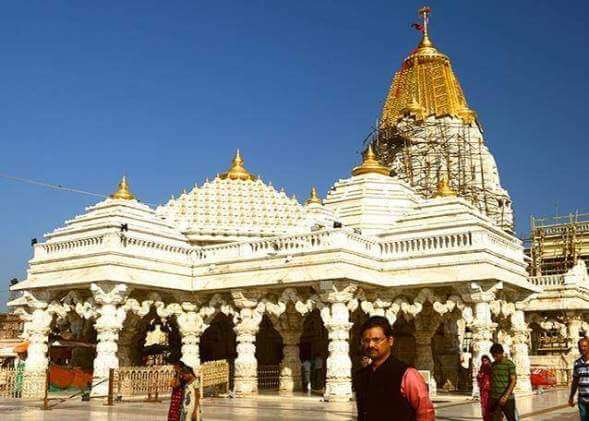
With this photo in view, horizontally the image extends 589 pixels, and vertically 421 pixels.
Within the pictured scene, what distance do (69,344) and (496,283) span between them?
16.5 m

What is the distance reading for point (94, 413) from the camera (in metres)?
18.1

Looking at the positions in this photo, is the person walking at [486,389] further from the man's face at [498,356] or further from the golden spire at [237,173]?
the golden spire at [237,173]

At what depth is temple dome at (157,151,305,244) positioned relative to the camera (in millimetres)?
35531

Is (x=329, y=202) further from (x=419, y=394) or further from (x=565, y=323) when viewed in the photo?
(x=419, y=394)

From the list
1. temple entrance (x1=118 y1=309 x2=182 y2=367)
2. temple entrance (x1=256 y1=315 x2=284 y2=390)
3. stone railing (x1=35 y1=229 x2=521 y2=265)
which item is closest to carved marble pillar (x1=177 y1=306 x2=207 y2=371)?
temple entrance (x1=118 y1=309 x2=182 y2=367)

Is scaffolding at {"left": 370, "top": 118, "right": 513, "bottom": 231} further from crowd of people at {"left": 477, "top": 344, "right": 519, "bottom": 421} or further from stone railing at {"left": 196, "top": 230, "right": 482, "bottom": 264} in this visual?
crowd of people at {"left": 477, "top": 344, "right": 519, "bottom": 421}

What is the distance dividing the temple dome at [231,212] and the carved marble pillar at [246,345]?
9.74 meters

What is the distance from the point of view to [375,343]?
5230mm

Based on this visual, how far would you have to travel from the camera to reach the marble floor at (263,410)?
16719 mm

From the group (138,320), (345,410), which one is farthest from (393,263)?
(138,320)

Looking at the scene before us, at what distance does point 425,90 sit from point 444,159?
8.15 meters

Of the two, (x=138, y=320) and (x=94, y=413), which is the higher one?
(x=138, y=320)

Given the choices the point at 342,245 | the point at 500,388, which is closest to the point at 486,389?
the point at 500,388

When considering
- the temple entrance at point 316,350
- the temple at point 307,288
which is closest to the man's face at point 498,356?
the temple at point 307,288
